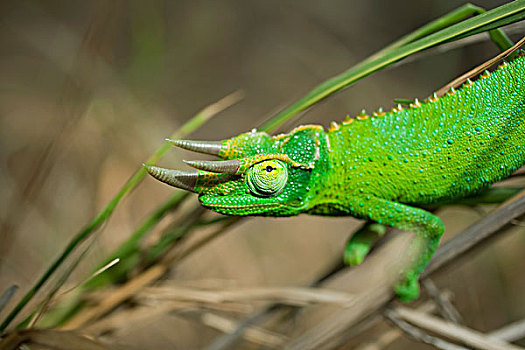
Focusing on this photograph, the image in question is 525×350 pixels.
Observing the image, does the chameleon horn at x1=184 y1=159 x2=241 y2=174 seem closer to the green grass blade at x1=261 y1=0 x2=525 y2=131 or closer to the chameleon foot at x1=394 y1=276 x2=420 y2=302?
the green grass blade at x1=261 y1=0 x2=525 y2=131

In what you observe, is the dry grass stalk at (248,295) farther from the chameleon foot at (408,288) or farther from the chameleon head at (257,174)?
the chameleon head at (257,174)

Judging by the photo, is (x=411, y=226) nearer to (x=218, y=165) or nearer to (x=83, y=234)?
(x=218, y=165)

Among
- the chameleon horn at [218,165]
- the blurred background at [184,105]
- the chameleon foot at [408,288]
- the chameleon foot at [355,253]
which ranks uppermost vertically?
the blurred background at [184,105]

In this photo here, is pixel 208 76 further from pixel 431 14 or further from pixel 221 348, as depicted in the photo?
pixel 221 348

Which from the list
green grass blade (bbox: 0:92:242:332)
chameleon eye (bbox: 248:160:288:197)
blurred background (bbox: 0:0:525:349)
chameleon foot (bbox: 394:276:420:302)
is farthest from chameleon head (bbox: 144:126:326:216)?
blurred background (bbox: 0:0:525:349)

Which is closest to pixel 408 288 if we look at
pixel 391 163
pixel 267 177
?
pixel 391 163

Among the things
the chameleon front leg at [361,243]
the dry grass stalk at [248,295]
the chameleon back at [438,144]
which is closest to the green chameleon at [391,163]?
the chameleon back at [438,144]

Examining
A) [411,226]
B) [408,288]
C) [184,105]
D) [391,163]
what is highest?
[184,105]
